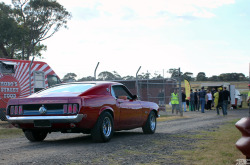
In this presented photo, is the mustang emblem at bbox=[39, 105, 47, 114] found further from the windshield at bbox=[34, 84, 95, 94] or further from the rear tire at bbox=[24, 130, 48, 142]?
the rear tire at bbox=[24, 130, 48, 142]

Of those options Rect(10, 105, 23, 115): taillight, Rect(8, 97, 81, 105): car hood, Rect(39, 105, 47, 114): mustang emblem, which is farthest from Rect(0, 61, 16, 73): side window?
Rect(39, 105, 47, 114): mustang emblem

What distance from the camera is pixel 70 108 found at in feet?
25.8

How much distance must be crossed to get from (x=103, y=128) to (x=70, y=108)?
1.04 meters

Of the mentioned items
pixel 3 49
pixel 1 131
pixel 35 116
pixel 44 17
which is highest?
pixel 44 17

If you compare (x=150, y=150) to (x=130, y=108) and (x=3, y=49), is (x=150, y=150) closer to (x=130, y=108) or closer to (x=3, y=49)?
(x=130, y=108)

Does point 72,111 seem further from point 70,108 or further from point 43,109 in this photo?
point 43,109

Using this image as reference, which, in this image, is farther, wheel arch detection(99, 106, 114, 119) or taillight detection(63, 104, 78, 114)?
wheel arch detection(99, 106, 114, 119)

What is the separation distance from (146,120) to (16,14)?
3539 cm

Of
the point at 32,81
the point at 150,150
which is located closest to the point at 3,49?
the point at 32,81

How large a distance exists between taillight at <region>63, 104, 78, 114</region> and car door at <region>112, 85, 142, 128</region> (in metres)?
1.59

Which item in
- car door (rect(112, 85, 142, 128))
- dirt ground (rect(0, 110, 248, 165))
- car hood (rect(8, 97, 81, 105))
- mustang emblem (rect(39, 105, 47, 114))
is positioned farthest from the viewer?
car door (rect(112, 85, 142, 128))

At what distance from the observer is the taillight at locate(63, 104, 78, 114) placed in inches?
309

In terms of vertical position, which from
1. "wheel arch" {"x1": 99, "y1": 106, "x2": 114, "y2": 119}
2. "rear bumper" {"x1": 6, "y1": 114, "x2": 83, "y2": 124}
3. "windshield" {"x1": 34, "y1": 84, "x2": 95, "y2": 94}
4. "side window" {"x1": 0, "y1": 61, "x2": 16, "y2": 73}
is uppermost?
"side window" {"x1": 0, "y1": 61, "x2": 16, "y2": 73}

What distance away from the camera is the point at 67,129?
8180 mm
